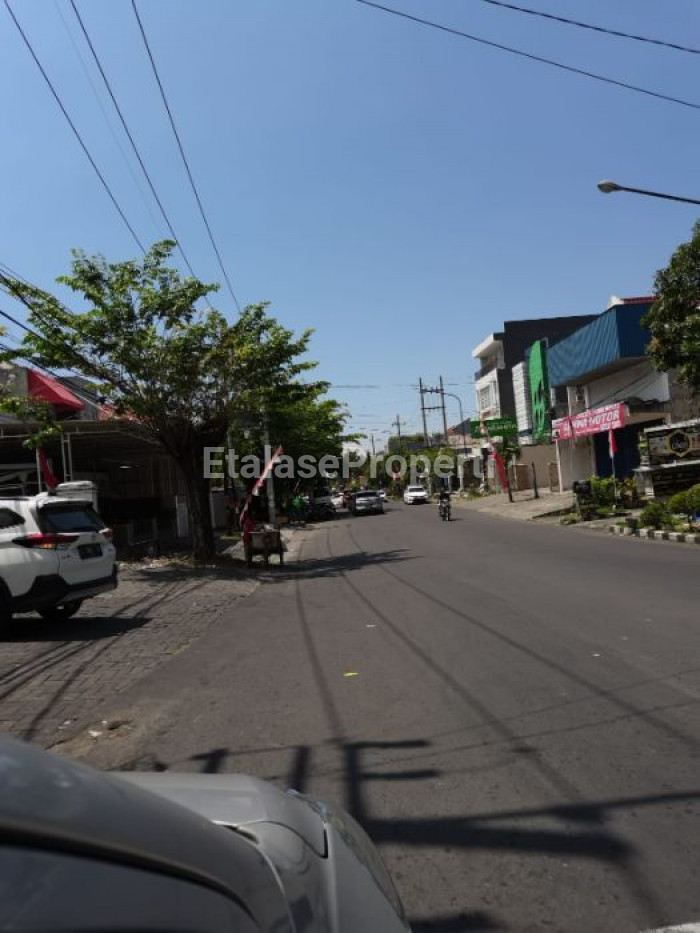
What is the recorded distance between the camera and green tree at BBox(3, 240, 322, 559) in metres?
16.9

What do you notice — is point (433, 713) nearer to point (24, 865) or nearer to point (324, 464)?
point (24, 865)

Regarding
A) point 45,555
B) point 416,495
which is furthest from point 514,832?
point 416,495

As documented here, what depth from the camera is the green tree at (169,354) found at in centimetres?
1689

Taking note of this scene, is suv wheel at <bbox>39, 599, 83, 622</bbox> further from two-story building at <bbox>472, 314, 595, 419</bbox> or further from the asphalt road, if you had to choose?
two-story building at <bbox>472, 314, 595, 419</bbox>

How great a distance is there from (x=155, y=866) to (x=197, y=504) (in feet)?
58.5

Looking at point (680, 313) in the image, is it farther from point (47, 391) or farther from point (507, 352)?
point (507, 352)

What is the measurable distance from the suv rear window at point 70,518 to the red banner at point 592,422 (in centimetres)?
2364

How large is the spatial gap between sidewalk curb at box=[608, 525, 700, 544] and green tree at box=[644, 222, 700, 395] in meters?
3.77

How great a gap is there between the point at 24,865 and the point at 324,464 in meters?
52.5

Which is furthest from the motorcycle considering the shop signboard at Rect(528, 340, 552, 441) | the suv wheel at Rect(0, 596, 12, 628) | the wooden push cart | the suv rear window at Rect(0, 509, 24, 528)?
the suv wheel at Rect(0, 596, 12, 628)

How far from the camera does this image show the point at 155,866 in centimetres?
132

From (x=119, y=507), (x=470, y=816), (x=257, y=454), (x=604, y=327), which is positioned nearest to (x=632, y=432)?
(x=604, y=327)

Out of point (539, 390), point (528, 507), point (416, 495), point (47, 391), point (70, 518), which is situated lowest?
point (528, 507)

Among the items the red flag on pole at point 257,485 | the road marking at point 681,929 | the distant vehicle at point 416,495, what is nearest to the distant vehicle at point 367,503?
the distant vehicle at point 416,495
